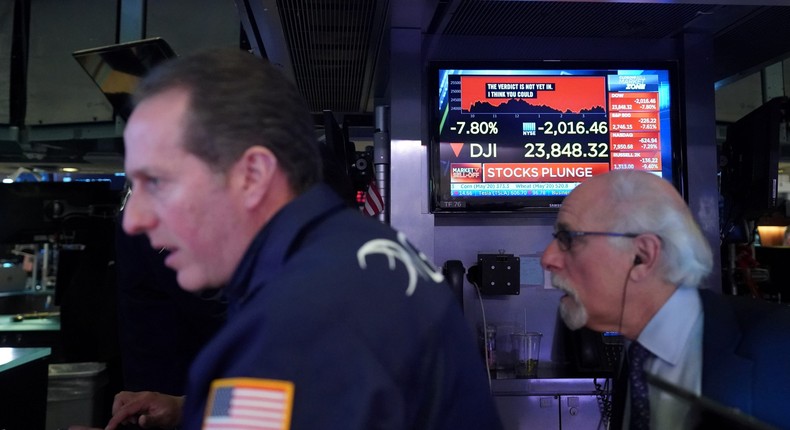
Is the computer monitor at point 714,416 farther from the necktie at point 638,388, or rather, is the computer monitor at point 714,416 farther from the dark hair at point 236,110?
the necktie at point 638,388

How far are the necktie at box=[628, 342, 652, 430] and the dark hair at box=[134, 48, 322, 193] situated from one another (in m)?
1.15

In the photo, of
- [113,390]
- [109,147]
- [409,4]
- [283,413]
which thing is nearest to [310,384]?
[283,413]

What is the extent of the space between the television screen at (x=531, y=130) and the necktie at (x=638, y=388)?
4.48 ft

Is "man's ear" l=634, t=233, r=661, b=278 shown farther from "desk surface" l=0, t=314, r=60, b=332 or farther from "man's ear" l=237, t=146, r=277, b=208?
"desk surface" l=0, t=314, r=60, b=332

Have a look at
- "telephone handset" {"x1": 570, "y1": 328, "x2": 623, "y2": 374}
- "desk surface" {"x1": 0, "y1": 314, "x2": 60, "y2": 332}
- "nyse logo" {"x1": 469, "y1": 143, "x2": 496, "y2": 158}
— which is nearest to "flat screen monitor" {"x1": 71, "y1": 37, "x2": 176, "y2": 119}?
"nyse logo" {"x1": 469, "y1": 143, "x2": 496, "y2": 158}

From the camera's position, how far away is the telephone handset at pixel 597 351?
2.89 meters

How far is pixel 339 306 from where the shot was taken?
65 centimetres

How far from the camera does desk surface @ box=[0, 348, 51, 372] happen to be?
6.11 ft

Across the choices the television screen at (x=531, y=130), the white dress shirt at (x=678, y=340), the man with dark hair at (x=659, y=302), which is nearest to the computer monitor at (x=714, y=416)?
the man with dark hair at (x=659, y=302)

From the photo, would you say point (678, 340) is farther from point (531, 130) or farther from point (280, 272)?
point (531, 130)

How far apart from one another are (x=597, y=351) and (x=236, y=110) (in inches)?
100

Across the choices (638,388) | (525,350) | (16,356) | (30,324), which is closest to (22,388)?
(16,356)

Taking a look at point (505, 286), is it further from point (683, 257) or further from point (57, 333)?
point (57, 333)

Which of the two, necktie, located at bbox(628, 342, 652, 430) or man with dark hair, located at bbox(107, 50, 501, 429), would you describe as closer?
man with dark hair, located at bbox(107, 50, 501, 429)
